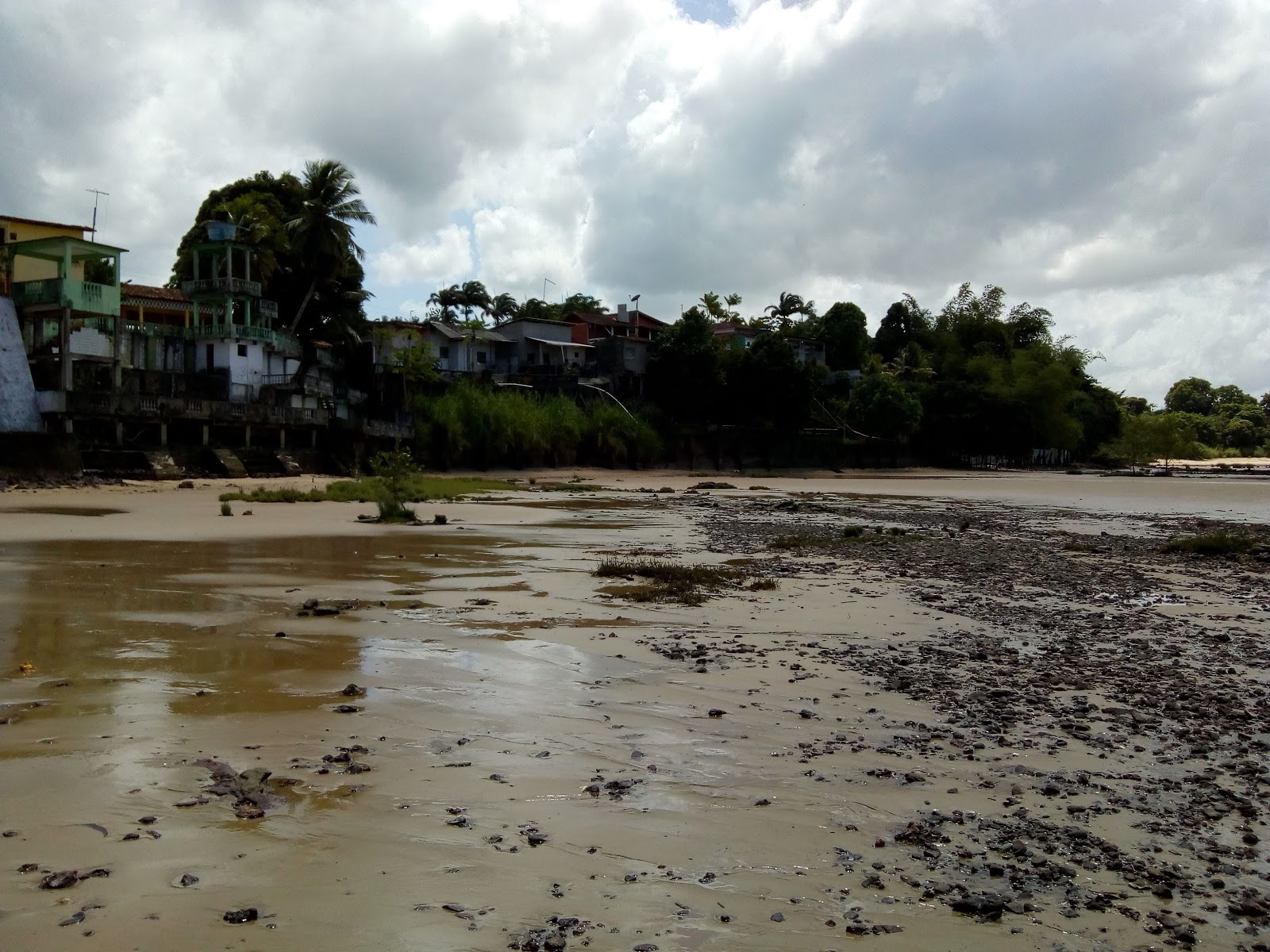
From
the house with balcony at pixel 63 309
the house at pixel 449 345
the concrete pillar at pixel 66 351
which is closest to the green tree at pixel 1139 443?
the house at pixel 449 345

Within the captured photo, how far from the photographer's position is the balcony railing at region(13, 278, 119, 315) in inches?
1690

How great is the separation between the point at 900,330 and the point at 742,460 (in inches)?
1949

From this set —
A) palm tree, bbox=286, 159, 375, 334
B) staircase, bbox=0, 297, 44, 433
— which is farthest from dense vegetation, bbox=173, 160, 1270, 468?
staircase, bbox=0, 297, 44, 433

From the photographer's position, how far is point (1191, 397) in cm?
17012

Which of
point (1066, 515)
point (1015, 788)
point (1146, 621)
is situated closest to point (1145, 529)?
point (1066, 515)

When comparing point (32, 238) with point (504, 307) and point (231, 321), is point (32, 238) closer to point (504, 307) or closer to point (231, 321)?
point (231, 321)

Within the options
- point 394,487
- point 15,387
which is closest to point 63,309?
point 15,387

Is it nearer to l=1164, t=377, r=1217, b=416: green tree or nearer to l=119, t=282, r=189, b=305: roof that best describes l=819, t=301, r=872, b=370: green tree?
l=119, t=282, r=189, b=305: roof

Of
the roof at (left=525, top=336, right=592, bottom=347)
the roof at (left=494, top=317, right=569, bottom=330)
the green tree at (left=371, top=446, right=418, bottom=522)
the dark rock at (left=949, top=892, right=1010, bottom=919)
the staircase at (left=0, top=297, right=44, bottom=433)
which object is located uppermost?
the roof at (left=494, top=317, right=569, bottom=330)

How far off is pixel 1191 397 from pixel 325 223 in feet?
528

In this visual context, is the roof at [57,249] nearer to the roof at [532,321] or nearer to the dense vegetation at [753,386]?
the dense vegetation at [753,386]

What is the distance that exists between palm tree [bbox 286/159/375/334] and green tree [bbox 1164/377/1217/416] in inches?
6041

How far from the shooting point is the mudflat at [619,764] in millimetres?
4043

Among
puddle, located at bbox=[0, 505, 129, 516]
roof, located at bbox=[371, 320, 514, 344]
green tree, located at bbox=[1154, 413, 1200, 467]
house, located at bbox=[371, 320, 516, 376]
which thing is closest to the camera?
puddle, located at bbox=[0, 505, 129, 516]
